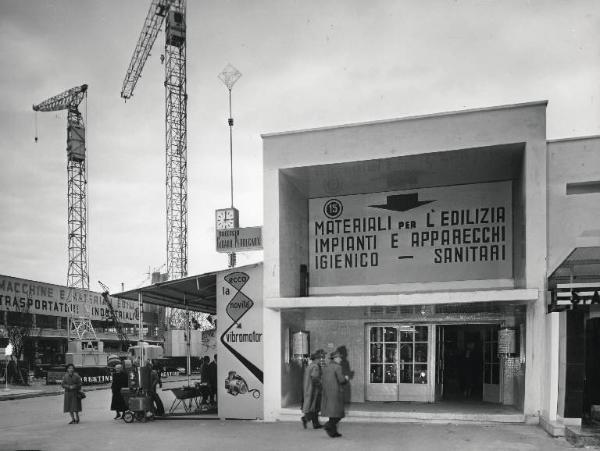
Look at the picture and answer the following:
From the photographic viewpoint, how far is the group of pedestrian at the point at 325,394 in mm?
10703

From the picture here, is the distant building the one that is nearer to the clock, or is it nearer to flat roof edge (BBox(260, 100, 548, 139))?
the clock

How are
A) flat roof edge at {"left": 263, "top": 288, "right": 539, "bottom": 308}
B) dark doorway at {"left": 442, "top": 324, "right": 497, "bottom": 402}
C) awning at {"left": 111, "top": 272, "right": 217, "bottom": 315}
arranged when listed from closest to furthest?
flat roof edge at {"left": 263, "top": 288, "right": 539, "bottom": 308} < awning at {"left": 111, "top": 272, "right": 217, "bottom": 315} < dark doorway at {"left": 442, "top": 324, "right": 497, "bottom": 402}

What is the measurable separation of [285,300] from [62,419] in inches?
289

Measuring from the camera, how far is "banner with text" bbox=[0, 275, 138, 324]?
33.2 metres

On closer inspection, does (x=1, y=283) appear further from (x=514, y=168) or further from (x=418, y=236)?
(x=514, y=168)

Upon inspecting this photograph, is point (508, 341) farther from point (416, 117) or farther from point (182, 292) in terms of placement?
point (182, 292)

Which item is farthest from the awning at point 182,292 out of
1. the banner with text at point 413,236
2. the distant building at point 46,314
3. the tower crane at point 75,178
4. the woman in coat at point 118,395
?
the tower crane at point 75,178

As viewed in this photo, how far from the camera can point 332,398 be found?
10.7m

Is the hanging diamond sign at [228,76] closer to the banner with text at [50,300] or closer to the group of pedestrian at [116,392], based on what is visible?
the group of pedestrian at [116,392]

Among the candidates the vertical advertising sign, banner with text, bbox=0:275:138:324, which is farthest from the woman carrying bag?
banner with text, bbox=0:275:138:324

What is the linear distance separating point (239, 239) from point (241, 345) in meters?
2.37

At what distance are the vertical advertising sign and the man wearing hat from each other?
1.80 meters

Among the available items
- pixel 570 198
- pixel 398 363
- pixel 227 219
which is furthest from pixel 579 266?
pixel 227 219

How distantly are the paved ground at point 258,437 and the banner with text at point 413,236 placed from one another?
11.8 ft
